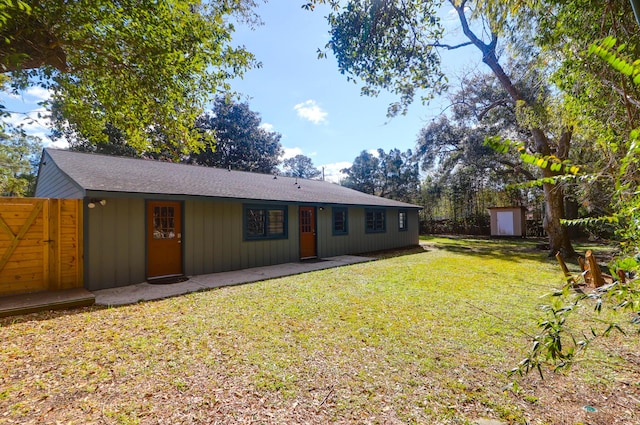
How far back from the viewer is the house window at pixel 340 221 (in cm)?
1138

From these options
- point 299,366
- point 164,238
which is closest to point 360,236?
point 164,238

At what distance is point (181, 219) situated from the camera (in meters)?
7.20

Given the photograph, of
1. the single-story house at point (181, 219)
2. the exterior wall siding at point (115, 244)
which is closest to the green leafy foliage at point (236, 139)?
the single-story house at point (181, 219)

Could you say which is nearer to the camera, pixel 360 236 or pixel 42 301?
pixel 42 301

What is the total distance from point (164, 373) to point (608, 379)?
169 inches

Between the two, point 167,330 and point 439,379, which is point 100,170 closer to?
point 167,330

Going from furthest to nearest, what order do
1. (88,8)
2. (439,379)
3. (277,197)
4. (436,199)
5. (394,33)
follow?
(436,199) < (277,197) < (394,33) < (88,8) < (439,379)

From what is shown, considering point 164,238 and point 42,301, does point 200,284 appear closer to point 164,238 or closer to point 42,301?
point 164,238

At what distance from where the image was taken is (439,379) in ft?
9.02

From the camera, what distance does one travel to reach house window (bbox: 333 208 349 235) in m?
11.4

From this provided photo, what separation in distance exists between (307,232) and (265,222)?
1842 millimetres

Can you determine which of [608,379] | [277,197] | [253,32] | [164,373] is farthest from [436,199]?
[164,373]

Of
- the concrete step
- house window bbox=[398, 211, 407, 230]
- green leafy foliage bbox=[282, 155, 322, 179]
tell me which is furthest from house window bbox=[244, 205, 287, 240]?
green leafy foliage bbox=[282, 155, 322, 179]

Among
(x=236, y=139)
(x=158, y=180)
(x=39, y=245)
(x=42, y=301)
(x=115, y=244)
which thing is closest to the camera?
(x=42, y=301)
